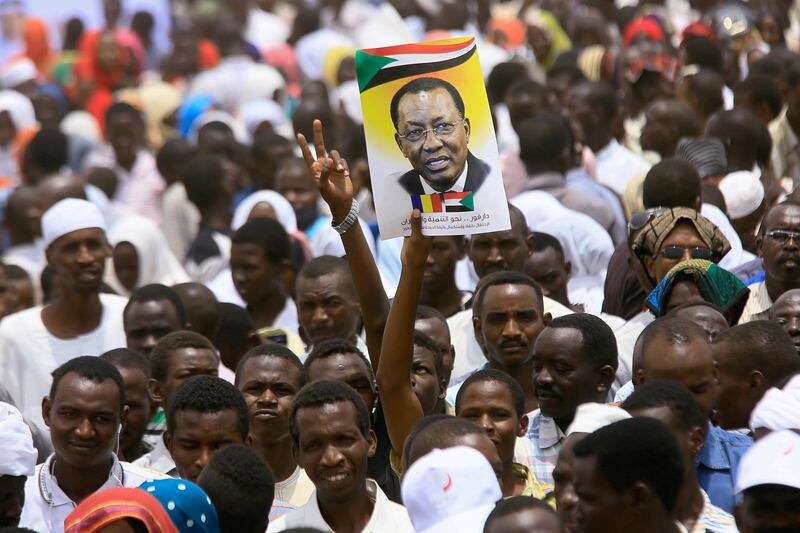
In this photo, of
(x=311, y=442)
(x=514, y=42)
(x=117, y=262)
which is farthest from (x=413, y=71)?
(x=514, y=42)

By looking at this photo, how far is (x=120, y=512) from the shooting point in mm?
5066

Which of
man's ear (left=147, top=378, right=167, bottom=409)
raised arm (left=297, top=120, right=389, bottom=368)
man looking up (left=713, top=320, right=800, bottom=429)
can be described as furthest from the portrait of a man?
man's ear (left=147, top=378, right=167, bottom=409)

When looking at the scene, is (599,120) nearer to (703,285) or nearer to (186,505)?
(703,285)

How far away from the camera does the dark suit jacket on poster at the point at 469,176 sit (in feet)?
20.6

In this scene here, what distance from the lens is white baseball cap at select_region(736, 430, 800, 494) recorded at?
15.6 feet

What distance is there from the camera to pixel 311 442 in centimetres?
610

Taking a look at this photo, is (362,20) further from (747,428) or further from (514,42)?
(747,428)

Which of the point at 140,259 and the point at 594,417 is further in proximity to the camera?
the point at 140,259

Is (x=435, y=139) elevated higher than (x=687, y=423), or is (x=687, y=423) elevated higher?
(x=435, y=139)

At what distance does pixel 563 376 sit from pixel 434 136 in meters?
1.17

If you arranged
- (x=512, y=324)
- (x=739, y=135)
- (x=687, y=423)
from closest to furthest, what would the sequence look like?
(x=687, y=423), (x=512, y=324), (x=739, y=135)

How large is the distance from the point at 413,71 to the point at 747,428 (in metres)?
1.86

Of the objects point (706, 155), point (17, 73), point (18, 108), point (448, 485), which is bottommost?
point (448, 485)

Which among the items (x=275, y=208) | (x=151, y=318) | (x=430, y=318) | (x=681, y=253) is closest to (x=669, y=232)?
(x=681, y=253)
